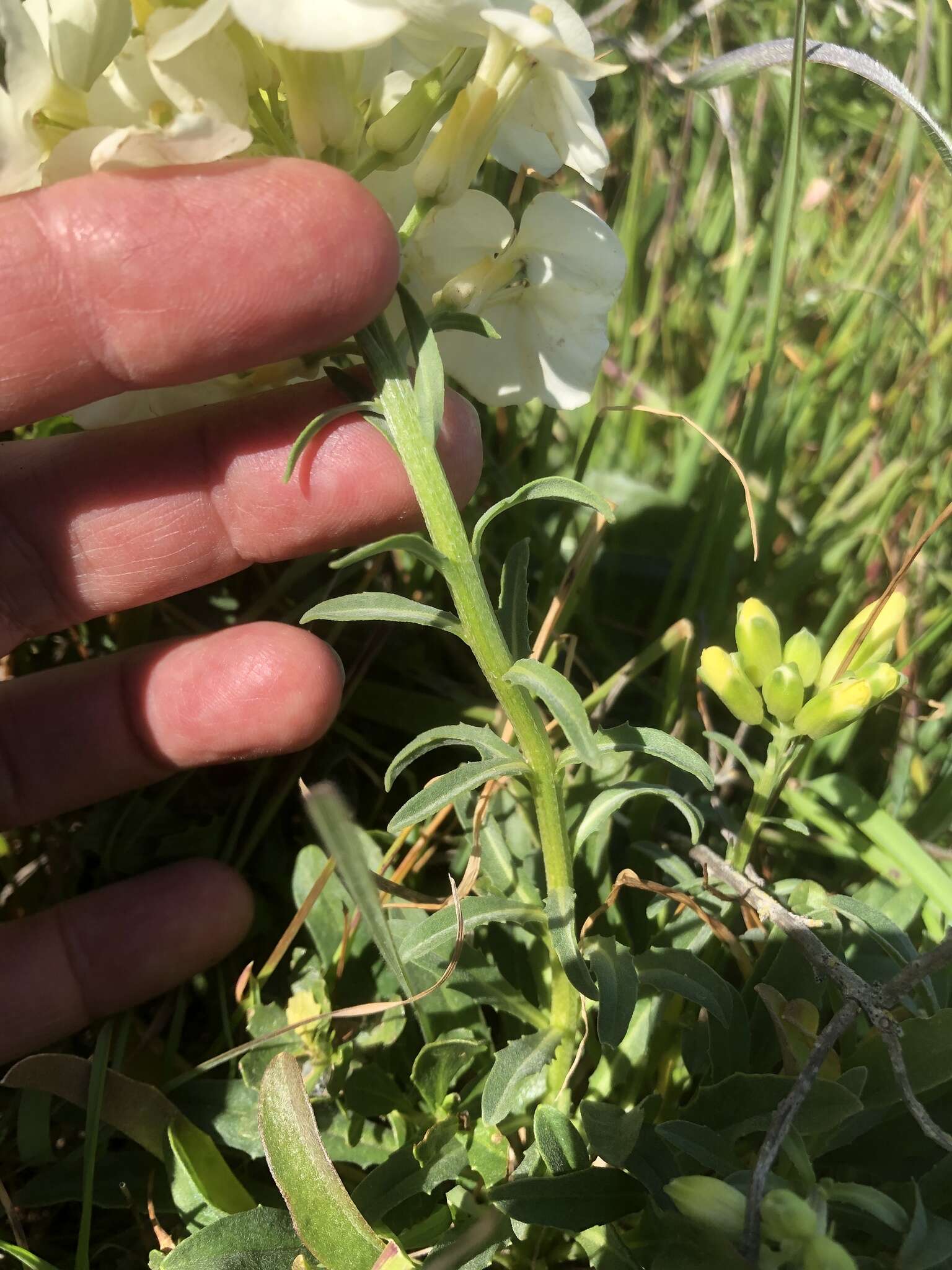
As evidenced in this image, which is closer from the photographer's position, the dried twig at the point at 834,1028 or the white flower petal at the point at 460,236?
the dried twig at the point at 834,1028

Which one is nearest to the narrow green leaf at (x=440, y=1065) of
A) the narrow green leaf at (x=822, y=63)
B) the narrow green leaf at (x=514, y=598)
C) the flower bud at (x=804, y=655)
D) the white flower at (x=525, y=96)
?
the narrow green leaf at (x=514, y=598)

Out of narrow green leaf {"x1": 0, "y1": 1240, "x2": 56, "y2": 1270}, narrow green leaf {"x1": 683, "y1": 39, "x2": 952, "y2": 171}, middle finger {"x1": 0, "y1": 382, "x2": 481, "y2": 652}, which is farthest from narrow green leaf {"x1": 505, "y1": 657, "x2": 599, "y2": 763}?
narrow green leaf {"x1": 0, "y1": 1240, "x2": 56, "y2": 1270}

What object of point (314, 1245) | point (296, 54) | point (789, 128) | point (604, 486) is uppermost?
point (296, 54)

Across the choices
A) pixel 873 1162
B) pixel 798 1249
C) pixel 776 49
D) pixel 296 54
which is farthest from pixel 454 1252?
pixel 776 49

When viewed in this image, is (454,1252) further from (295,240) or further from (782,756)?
(295,240)

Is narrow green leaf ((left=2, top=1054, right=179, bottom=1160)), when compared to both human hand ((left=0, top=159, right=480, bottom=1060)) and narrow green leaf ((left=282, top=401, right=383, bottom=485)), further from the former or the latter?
narrow green leaf ((left=282, top=401, right=383, bottom=485))

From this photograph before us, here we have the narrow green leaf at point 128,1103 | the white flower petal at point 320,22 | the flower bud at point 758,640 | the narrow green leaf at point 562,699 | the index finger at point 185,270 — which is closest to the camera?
the white flower petal at point 320,22

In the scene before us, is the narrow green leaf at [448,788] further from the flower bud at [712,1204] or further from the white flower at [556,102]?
the white flower at [556,102]
